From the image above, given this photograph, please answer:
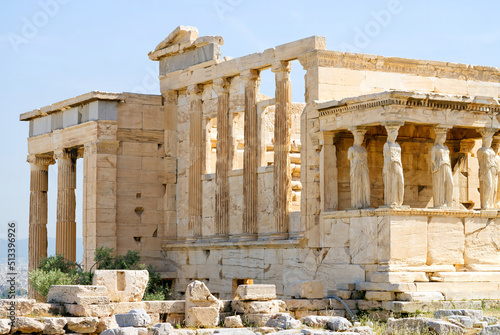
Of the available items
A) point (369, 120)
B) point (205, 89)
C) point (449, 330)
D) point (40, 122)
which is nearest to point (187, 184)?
point (205, 89)

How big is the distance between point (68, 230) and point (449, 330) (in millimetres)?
15019

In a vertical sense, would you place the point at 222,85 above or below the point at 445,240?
above

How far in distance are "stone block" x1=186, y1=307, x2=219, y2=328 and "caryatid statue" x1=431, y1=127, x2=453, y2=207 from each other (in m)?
5.79

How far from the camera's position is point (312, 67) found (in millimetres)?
24109

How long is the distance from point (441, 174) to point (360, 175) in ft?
5.26

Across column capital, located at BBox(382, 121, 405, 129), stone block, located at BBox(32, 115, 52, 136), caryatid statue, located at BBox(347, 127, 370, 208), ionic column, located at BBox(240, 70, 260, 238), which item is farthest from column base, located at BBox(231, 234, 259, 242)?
stone block, located at BBox(32, 115, 52, 136)

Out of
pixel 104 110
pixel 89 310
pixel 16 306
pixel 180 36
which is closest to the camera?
pixel 16 306

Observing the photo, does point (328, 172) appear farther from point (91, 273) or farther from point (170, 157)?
point (91, 273)

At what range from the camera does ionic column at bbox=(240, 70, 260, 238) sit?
26.0 meters

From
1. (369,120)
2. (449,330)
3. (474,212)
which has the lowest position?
(449,330)

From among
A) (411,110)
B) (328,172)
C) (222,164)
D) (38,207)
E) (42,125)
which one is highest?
(42,125)

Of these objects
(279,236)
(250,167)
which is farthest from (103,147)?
(279,236)

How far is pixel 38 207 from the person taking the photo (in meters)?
31.8

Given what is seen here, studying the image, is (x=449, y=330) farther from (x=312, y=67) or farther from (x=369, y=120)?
(x=312, y=67)
